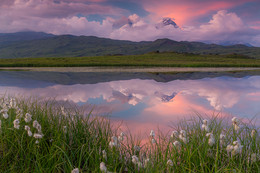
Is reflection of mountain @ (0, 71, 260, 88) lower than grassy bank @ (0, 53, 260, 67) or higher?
lower

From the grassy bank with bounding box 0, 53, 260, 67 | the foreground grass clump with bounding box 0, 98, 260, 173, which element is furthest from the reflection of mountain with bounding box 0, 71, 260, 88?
the grassy bank with bounding box 0, 53, 260, 67

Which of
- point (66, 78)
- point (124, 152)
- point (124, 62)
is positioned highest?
point (124, 62)

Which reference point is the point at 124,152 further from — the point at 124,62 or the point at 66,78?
the point at 124,62

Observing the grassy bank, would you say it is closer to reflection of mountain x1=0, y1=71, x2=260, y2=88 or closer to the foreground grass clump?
reflection of mountain x1=0, y1=71, x2=260, y2=88

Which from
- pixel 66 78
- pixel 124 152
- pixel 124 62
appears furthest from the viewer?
pixel 124 62

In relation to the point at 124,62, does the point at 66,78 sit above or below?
below

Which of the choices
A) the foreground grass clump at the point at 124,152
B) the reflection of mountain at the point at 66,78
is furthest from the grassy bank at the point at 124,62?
the foreground grass clump at the point at 124,152

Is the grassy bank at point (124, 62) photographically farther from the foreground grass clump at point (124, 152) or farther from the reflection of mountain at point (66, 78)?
the foreground grass clump at point (124, 152)

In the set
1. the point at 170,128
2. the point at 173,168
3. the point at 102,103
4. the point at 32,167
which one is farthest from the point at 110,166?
the point at 102,103

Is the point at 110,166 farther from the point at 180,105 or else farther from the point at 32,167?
the point at 180,105

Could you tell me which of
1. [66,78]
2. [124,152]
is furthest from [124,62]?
[124,152]

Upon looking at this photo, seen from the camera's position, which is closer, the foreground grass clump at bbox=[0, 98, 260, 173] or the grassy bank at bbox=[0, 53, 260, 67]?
the foreground grass clump at bbox=[0, 98, 260, 173]

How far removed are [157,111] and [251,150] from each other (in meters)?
5.88

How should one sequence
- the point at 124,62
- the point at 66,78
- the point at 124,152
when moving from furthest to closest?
the point at 124,62 → the point at 66,78 → the point at 124,152
